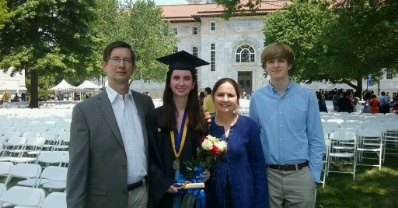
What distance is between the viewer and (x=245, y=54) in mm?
61688

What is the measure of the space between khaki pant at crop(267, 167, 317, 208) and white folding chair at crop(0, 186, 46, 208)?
227 centimetres

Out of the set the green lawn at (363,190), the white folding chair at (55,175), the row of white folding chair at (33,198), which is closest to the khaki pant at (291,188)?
the row of white folding chair at (33,198)

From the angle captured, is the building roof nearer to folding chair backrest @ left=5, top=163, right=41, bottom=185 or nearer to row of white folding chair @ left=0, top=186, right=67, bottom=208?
folding chair backrest @ left=5, top=163, right=41, bottom=185

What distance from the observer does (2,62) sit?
76.5ft

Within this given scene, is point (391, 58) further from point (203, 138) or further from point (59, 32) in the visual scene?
point (59, 32)

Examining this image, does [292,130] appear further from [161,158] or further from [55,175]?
[55,175]

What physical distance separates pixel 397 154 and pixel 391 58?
6.31 metres

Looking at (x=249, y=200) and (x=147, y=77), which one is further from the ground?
(x=147, y=77)

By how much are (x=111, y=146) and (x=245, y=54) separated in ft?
197

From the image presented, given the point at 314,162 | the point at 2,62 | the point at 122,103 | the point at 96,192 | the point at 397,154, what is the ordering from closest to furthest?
the point at 96,192 < the point at 122,103 < the point at 314,162 < the point at 397,154 < the point at 2,62

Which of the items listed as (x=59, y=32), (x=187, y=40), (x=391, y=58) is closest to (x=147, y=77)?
(x=59, y=32)

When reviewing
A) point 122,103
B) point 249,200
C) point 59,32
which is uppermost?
point 59,32

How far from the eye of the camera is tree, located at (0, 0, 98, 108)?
23.1 m

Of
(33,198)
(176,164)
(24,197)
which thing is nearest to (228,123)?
(176,164)
